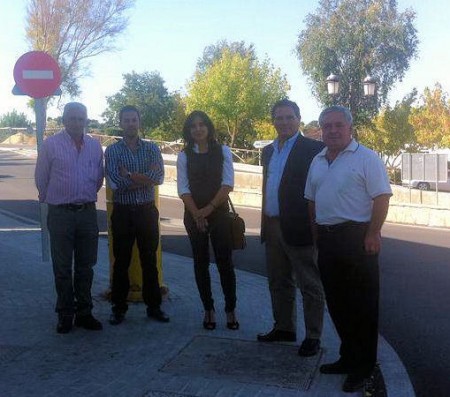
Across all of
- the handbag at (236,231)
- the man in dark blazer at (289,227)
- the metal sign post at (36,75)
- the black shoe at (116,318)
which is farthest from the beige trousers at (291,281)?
the metal sign post at (36,75)

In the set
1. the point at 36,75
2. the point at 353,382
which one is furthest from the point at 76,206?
the point at 36,75

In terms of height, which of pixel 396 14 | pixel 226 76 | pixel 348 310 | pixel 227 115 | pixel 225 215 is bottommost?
pixel 348 310

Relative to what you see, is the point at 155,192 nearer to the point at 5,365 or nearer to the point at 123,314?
the point at 123,314

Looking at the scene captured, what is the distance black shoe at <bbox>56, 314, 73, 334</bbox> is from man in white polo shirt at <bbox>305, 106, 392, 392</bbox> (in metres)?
2.36

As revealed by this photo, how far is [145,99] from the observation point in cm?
5828

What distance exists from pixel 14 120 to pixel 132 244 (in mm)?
85148

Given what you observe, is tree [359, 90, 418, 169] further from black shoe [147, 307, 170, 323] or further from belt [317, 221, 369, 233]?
belt [317, 221, 369, 233]

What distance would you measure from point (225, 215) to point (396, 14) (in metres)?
44.6

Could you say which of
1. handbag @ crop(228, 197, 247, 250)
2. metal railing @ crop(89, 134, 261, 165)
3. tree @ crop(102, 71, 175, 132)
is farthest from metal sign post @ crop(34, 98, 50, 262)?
tree @ crop(102, 71, 175, 132)

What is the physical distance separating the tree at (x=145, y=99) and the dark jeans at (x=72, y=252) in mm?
49964

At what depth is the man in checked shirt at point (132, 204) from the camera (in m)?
5.53

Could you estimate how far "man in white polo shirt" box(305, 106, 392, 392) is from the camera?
13.5 ft

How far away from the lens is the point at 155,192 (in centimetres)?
593

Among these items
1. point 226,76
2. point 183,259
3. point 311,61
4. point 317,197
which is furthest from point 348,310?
point 226,76
